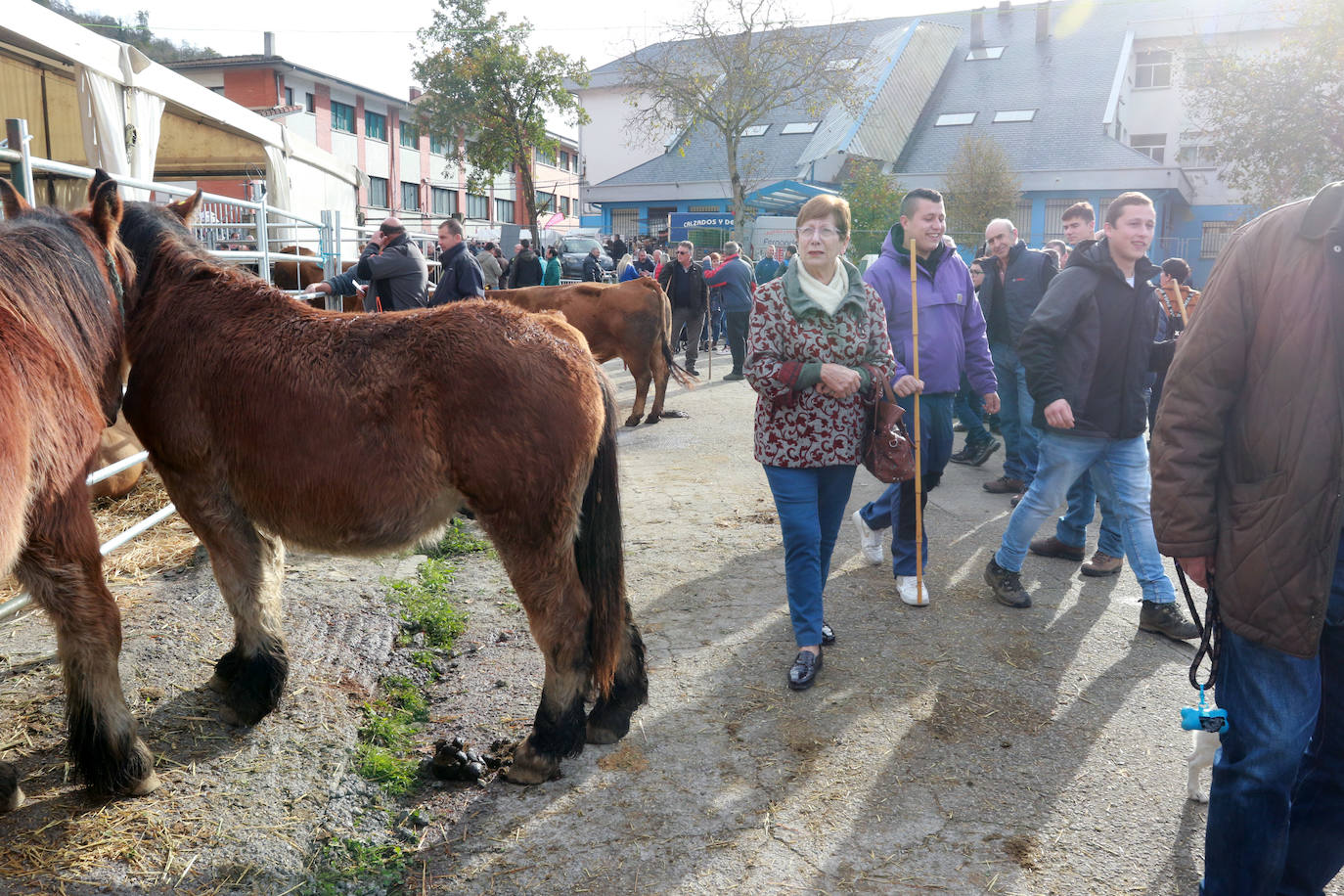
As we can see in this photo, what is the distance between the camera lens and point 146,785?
2762 millimetres

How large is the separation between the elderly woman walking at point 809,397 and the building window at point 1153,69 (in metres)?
41.3

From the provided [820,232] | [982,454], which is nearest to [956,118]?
[982,454]

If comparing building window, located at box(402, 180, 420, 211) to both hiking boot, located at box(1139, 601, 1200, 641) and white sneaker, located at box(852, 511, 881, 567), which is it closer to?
white sneaker, located at box(852, 511, 881, 567)

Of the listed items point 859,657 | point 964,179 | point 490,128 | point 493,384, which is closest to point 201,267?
point 493,384

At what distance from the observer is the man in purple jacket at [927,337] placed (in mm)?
4730

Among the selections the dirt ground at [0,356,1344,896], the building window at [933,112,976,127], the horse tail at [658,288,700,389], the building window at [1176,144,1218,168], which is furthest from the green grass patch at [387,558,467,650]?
the building window at [1176,144,1218,168]

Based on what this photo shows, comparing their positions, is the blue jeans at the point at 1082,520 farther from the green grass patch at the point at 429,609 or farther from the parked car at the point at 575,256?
the parked car at the point at 575,256

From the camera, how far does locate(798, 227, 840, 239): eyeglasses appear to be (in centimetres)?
387

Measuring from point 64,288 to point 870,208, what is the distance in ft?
75.5

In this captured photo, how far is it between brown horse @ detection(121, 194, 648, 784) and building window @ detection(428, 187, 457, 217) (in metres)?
46.7

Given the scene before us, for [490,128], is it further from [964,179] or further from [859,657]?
[859,657]

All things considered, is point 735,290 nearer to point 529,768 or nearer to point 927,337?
point 927,337

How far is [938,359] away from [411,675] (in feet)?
10.0

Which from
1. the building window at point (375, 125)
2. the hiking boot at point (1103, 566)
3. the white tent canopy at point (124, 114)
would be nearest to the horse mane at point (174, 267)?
the white tent canopy at point (124, 114)
